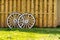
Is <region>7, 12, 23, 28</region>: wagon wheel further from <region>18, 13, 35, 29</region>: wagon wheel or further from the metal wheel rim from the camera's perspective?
<region>18, 13, 35, 29</region>: wagon wheel

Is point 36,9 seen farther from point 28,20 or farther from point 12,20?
point 12,20

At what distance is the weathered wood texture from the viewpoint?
707 inches

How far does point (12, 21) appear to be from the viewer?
17625mm

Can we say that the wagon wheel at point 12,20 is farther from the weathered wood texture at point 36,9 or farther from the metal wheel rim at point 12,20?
the weathered wood texture at point 36,9

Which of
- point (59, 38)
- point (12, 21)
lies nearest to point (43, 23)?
point (12, 21)

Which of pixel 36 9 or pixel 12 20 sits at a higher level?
pixel 36 9

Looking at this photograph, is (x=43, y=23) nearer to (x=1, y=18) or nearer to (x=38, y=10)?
(x=38, y=10)

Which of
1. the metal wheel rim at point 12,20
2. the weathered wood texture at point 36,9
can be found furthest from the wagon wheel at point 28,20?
the weathered wood texture at point 36,9

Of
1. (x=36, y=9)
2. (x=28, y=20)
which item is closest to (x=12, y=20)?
(x=28, y=20)

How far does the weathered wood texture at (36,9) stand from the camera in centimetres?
1797

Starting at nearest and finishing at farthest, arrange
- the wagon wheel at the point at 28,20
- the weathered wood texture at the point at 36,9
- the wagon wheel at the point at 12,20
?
the wagon wheel at the point at 28,20
the wagon wheel at the point at 12,20
the weathered wood texture at the point at 36,9

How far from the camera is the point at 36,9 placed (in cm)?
1802

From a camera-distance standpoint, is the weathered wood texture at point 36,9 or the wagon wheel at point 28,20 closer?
the wagon wheel at point 28,20

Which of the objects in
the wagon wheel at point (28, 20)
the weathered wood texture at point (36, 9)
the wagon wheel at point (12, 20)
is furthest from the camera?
the weathered wood texture at point (36, 9)
